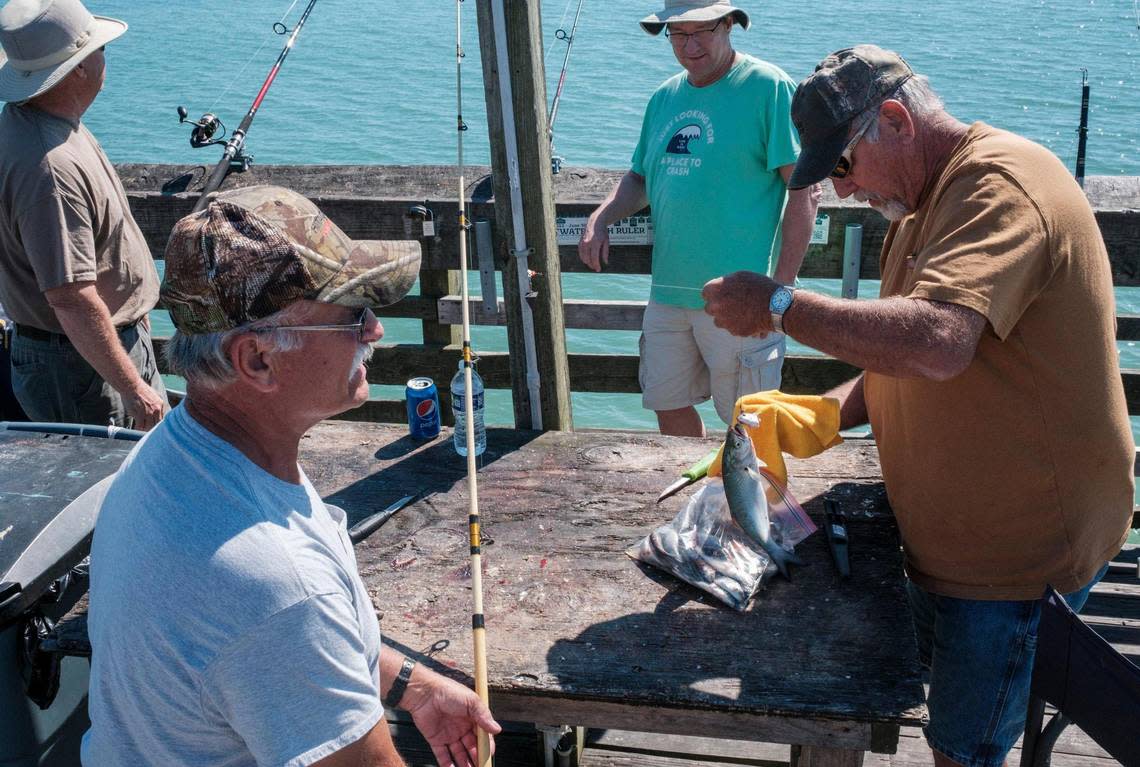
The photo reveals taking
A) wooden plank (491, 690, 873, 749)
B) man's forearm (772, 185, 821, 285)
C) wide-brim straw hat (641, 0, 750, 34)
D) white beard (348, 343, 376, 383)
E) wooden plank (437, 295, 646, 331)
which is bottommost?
wooden plank (437, 295, 646, 331)

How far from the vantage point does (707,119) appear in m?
4.12

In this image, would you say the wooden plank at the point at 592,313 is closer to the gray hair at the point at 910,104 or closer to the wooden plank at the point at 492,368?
the wooden plank at the point at 492,368

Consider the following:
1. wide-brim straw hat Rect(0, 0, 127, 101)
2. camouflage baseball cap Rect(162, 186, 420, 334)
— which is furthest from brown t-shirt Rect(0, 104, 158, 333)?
camouflage baseball cap Rect(162, 186, 420, 334)

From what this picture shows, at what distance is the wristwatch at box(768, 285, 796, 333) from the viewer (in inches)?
92.9

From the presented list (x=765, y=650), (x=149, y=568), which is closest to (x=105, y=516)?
(x=149, y=568)

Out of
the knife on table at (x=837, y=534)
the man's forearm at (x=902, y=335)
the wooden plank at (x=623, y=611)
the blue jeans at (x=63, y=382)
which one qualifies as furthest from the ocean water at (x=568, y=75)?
the man's forearm at (x=902, y=335)

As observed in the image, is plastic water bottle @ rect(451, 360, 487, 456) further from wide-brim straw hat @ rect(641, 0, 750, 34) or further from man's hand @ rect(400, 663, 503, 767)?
wide-brim straw hat @ rect(641, 0, 750, 34)

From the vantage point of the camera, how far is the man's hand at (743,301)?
2410 mm

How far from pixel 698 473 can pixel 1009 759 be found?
1340 millimetres

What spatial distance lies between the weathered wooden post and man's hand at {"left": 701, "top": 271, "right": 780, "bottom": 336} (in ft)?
3.81

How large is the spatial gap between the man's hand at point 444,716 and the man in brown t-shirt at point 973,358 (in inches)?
42.4

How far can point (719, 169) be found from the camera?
162 inches

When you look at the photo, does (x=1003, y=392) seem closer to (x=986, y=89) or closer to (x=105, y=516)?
(x=105, y=516)

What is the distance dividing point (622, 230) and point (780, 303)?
222cm
